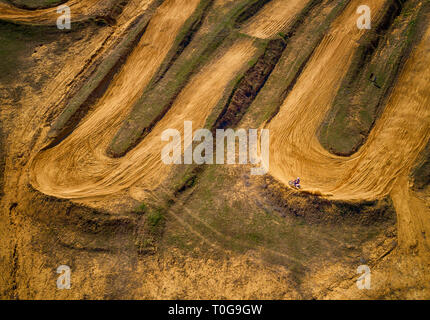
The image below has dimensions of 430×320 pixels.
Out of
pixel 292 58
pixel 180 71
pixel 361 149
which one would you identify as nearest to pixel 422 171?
pixel 361 149

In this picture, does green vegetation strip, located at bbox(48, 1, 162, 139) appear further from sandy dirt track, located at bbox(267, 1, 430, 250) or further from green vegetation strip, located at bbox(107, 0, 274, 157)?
sandy dirt track, located at bbox(267, 1, 430, 250)

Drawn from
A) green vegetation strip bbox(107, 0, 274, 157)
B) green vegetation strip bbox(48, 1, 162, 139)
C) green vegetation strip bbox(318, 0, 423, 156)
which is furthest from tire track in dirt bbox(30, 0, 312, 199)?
green vegetation strip bbox(318, 0, 423, 156)

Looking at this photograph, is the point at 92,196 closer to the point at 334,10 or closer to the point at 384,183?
the point at 384,183

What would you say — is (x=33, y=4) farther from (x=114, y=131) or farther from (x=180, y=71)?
(x=114, y=131)

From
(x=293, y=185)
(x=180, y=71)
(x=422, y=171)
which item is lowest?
(x=293, y=185)

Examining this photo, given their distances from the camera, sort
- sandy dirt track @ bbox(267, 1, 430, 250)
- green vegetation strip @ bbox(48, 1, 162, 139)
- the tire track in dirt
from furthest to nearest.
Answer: green vegetation strip @ bbox(48, 1, 162, 139) → the tire track in dirt → sandy dirt track @ bbox(267, 1, 430, 250)

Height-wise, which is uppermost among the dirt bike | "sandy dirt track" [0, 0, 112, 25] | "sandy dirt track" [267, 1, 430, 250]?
"sandy dirt track" [0, 0, 112, 25]
